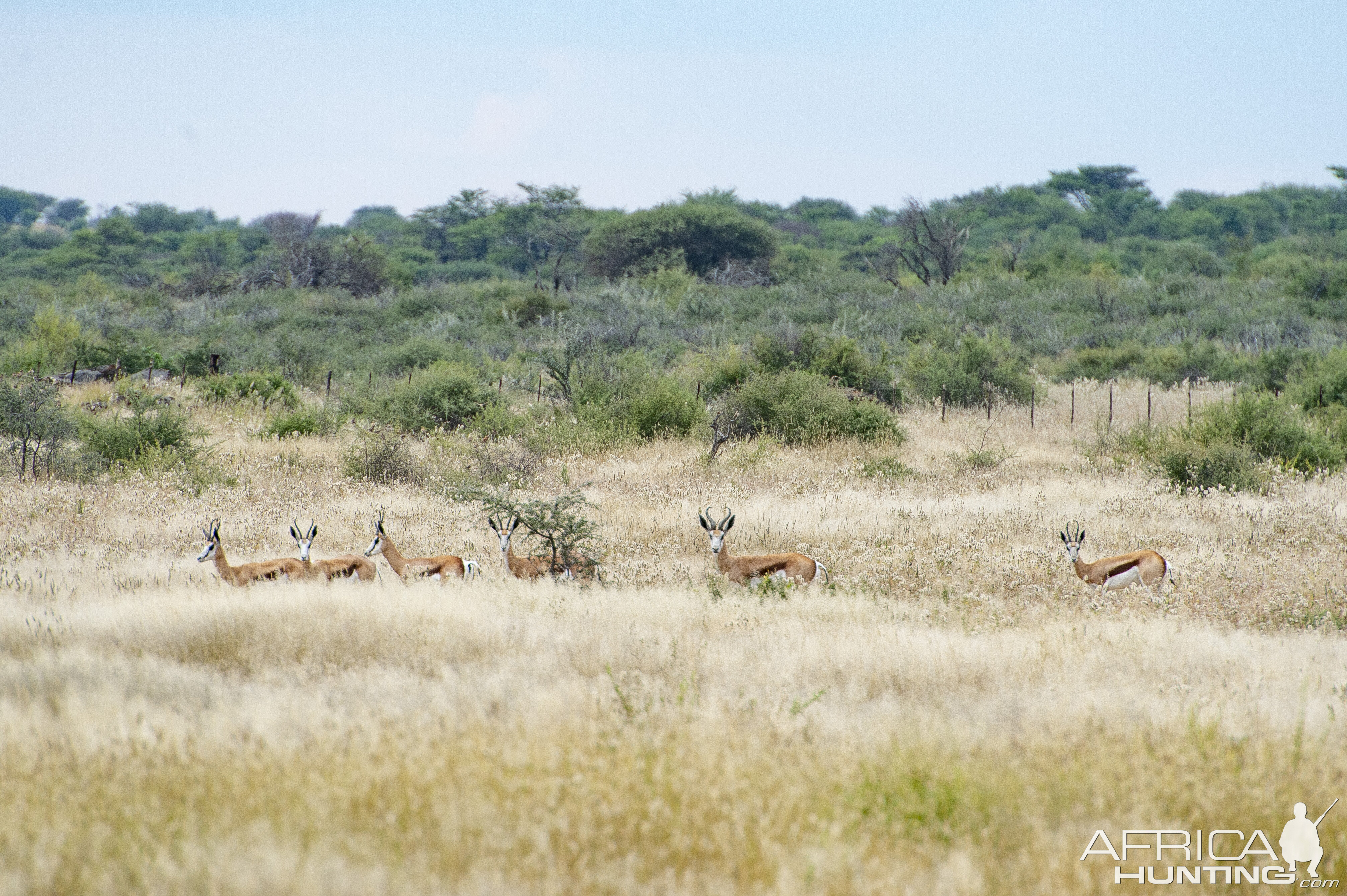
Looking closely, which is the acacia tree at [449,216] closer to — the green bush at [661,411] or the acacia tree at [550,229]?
the acacia tree at [550,229]

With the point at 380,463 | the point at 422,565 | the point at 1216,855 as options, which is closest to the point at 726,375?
the point at 380,463

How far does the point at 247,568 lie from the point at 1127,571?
22.5ft

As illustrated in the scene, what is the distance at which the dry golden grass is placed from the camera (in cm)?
362

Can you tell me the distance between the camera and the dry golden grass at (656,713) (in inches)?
142

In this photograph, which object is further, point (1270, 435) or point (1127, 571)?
point (1270, 435)

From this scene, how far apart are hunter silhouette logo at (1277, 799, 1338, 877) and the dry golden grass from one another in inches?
3.3

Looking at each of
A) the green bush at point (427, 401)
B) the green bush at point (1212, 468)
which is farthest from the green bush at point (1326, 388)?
the green bush at point (427, 401)

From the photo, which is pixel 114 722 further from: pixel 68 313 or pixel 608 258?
pixel 608 258

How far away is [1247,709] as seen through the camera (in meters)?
5.23

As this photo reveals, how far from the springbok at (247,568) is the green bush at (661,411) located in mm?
9329

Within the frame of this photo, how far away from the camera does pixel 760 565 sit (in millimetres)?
8805

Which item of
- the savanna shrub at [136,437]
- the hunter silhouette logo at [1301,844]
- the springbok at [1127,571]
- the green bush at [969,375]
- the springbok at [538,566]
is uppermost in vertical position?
the green bush at [969,375]

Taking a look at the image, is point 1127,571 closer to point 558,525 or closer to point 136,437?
point 558,525

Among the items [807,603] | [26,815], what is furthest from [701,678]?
[26,815]
